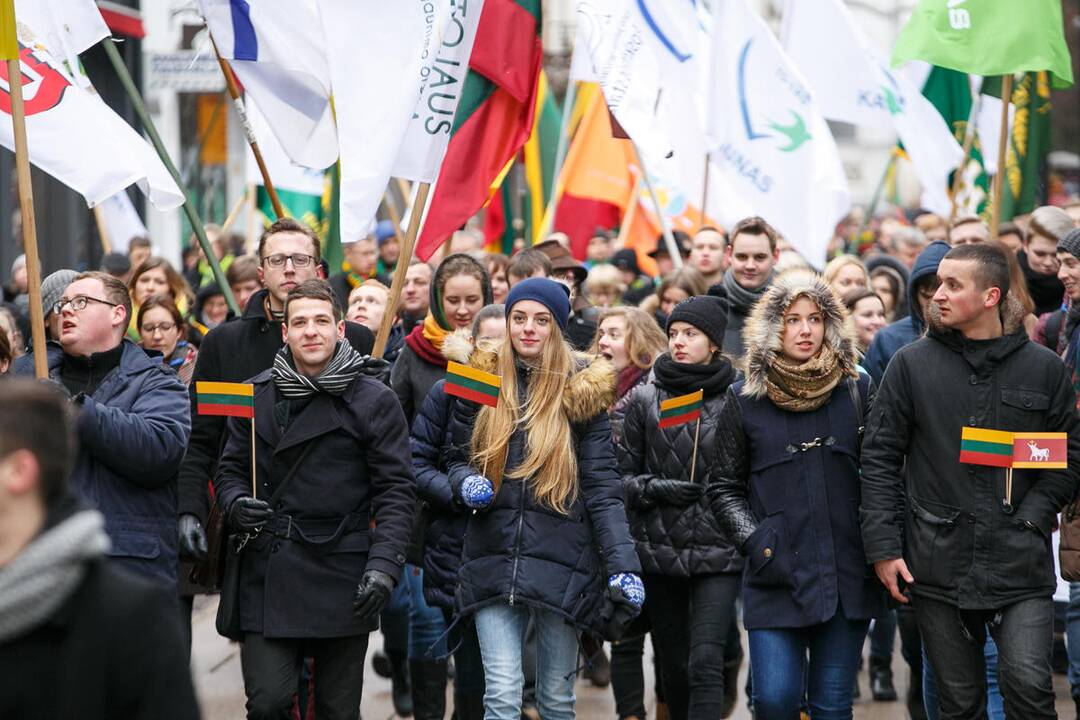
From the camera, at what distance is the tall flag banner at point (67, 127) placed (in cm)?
700

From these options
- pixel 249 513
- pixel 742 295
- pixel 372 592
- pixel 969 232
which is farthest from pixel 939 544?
pixel 969 232

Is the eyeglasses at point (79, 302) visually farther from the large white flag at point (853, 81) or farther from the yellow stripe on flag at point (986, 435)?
the large white flag at point (853, 81)

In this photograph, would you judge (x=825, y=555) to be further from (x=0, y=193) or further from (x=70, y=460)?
(x=0, y=193)

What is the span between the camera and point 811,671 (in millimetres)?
6164

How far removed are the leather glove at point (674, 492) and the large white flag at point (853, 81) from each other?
646 cm

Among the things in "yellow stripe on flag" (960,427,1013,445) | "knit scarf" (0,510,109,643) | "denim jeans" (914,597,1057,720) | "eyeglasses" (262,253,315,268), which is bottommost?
"denim jeans" (914,597,1057,720)

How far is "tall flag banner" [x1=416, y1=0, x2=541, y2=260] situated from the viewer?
7.93 metres

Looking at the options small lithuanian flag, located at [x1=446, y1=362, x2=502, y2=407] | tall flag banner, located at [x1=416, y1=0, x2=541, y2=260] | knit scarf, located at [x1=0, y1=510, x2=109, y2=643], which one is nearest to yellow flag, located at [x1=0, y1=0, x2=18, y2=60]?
small lithuanian flag, located at [x1=446, y1=362, x2=502, y2=407]

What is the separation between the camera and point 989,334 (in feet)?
19.7

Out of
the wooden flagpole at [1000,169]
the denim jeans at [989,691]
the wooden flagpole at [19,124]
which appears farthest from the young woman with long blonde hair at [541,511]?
the wooden flagpole at [1000,169]

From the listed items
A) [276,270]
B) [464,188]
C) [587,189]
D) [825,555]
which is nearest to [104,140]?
[276,270]

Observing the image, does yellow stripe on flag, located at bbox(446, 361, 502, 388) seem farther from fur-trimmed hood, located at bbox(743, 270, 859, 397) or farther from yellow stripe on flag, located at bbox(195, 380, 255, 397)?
fur-trimmed hood, located at bbox(743, 270, 859, 397)

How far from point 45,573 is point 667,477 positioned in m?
4.42

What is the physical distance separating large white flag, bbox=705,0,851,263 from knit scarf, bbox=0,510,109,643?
822cm
